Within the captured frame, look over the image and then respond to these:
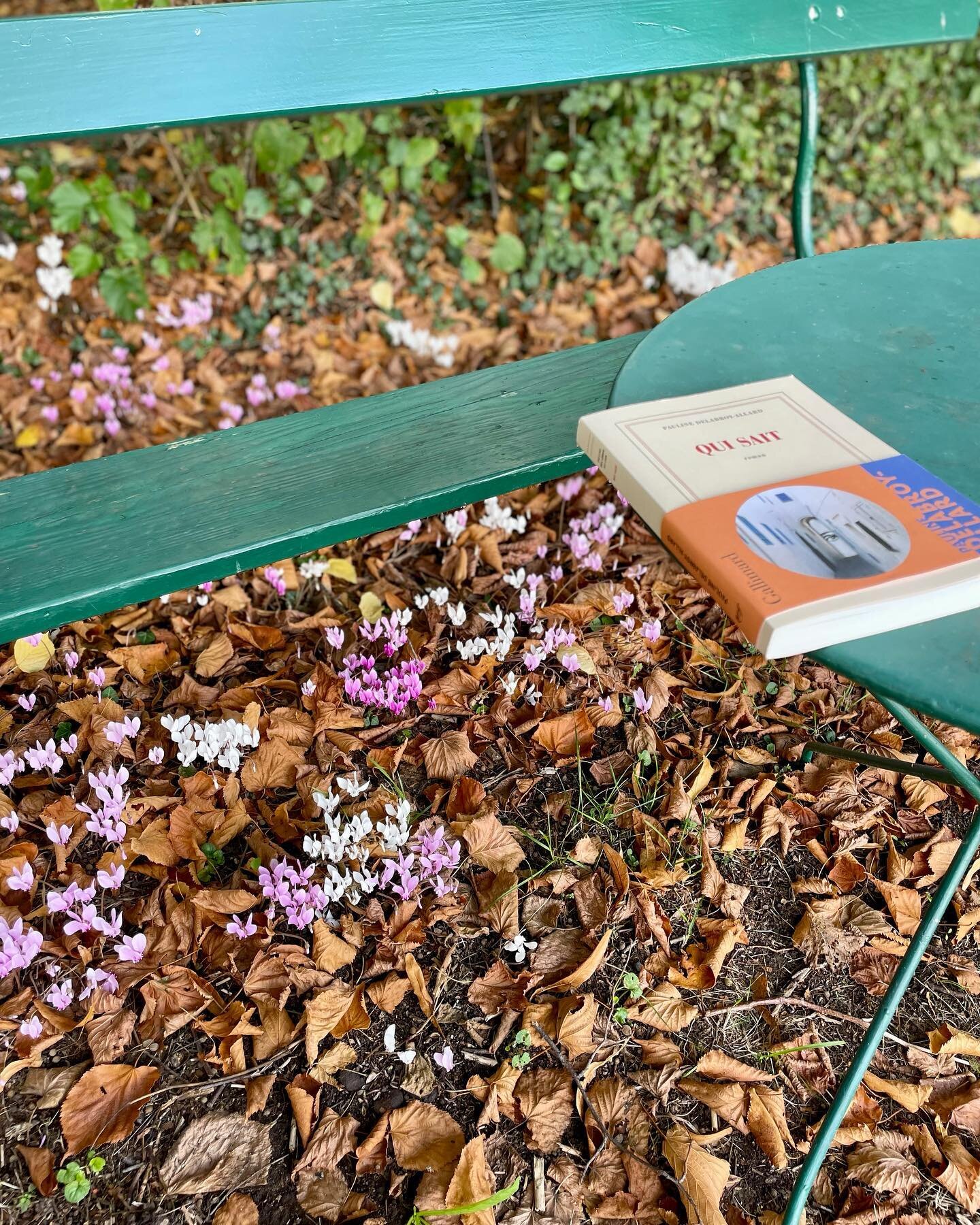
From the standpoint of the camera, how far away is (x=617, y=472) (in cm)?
110

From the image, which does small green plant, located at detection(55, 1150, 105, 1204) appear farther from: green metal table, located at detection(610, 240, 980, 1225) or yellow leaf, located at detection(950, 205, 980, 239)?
yellow leaf, located at detection(950, 205, 980, 239)

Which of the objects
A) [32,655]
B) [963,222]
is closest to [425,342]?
[32,655]

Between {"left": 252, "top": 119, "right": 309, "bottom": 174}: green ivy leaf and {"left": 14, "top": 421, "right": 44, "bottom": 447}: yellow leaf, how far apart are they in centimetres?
115

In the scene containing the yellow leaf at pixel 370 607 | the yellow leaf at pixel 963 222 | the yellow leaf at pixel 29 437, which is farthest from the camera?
the yellow leaf at pixel 963 222

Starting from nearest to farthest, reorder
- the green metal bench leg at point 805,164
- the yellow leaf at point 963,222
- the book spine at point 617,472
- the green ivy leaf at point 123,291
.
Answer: the book spine at point 617,472, the green metal bench leg at point 805,164, the green ivy leaf at point 123,291, the yellow leaf at point 963,222

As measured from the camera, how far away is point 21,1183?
1345 mm

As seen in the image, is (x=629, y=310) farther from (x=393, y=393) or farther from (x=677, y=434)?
(x=677, y=434)

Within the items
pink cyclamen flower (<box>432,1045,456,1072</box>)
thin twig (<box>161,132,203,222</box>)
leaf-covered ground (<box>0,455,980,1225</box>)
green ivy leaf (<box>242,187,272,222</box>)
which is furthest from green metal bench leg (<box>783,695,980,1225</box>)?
thin twig (<box>161,132,203,222</box>)

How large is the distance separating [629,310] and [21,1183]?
119 inches

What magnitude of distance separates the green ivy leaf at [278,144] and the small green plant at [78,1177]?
9.27 feet

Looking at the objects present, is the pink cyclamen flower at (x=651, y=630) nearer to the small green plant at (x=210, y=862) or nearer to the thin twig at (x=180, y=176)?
the small green plant at (x=210, y=862)

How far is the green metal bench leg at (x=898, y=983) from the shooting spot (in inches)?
48.5

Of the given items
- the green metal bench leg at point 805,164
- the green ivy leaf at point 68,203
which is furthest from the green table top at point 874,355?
the green ivy leaf at point 68,203

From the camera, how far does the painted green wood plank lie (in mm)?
1564
